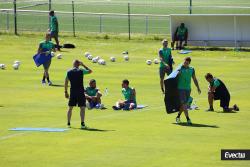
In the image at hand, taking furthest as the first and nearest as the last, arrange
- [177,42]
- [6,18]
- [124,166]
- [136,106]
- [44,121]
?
1. [6,18]
2. [177,42]
3. [136,106]
4. [44,121]
5. [124,166]

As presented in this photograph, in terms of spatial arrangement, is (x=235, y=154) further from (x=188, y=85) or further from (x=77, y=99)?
(x=77, y=99)

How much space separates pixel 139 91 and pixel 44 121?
26.3ft

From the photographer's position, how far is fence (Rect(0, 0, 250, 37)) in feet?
191

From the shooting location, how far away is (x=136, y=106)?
30094mm

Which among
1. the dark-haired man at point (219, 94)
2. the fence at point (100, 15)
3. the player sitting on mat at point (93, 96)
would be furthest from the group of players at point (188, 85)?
the fence at point (100, 15)

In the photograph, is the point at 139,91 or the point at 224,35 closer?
the point at 139,91

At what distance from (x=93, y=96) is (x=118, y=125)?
335 cm

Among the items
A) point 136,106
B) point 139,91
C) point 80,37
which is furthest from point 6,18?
point 136,106

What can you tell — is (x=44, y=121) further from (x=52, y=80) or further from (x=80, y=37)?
(x=80, y=37)

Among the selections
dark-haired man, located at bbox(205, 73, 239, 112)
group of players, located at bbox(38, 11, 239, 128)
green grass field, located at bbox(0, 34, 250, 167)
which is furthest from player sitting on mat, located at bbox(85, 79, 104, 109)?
dark-haired man, located at bbox(205, 73, 239, 112)

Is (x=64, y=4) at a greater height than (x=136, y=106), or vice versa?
(x=64, y=4)

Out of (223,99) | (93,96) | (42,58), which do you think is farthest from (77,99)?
(42,58)

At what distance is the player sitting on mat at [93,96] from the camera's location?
97.3 feet

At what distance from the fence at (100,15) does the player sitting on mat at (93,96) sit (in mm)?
23580
